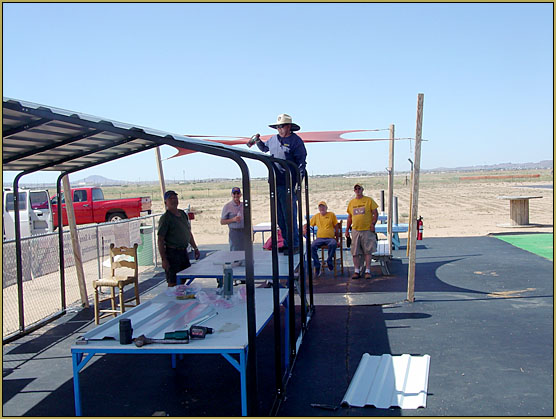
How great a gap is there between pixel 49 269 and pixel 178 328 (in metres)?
7.16

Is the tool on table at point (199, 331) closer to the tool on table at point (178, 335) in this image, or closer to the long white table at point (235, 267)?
the tool on table at point (178, 335)

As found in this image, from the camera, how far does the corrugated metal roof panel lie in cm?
436

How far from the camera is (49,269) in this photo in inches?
408

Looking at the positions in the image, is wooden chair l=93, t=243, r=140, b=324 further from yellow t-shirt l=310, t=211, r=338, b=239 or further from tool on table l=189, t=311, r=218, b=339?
yellow t-shirt l=310, t=211, r=338, b=239

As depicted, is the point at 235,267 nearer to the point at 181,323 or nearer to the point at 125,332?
the point at 181,323

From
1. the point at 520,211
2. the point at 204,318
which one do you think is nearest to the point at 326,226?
the point at 204,318

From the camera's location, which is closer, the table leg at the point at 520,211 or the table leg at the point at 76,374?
the table leg at the point at 76,374

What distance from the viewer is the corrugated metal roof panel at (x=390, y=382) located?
436 cm

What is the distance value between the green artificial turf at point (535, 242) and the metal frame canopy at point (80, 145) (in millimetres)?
8254

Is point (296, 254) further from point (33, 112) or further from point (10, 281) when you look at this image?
point (10, 281)

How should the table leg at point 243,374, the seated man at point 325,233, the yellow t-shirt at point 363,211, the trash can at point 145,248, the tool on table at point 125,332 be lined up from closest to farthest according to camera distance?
1. the table leg at point 243,374
2. the tool on table at point 125,332
3. the yellow t-shirt at point 363,211
4. the seated man at point 325,233
5. the trash can at point 145,248

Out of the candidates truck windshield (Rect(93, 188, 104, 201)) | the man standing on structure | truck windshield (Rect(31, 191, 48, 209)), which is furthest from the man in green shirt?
truck windshield (Rect(93, 188, 104, 201))

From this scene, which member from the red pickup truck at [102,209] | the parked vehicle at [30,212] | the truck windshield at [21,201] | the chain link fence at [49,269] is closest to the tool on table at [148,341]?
the chain link fence at [49,269]

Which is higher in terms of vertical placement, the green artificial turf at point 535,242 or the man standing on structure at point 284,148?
the man standing on structure at point 284,148
